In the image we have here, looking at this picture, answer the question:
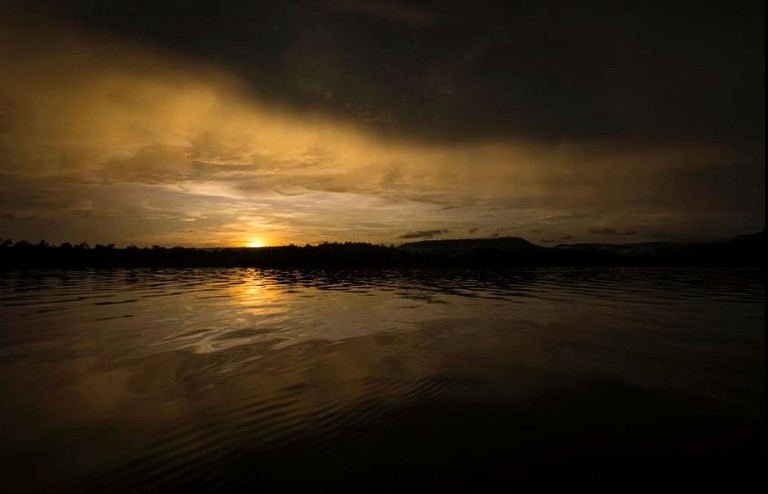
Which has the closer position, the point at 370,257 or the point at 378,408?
the point at 378,408

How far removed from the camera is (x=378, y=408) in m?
7.44

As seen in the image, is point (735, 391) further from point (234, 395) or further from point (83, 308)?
point (83, 308)

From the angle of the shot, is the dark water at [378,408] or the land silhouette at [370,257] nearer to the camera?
the dark water at [378,408]

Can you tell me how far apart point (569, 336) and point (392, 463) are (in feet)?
37.0

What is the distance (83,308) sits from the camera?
21188 millimetres

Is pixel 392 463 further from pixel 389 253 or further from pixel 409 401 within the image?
pixel 389 253

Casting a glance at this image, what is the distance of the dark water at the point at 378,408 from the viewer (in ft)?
16.7

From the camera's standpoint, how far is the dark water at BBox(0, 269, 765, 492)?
16.7 ft

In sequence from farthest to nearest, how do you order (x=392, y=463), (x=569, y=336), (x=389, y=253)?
(x=389, y=253)
(x=569, y=336)
(x=392, y=463)

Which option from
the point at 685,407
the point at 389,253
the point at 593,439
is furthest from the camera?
the point at 389,253

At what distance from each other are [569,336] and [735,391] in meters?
5.91

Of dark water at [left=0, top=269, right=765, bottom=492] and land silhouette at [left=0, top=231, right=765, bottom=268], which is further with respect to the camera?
land silhouette at [left=0, top=231, right=765, bottom=268]

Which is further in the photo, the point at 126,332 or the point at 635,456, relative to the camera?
the point at 126,332

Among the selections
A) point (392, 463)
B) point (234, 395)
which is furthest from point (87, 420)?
point (392, 463)
